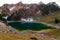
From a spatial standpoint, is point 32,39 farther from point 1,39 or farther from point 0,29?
point 0,29

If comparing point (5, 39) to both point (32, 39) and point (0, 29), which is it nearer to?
point (32, 39)

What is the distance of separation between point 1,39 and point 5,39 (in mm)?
1022

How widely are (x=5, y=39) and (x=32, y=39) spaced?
29.6ft

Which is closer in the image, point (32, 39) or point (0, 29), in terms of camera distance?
point (32, 39)

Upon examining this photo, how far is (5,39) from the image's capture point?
4078 centimetres

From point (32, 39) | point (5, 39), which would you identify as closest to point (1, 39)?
point (5, 39)

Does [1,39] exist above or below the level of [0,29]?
above

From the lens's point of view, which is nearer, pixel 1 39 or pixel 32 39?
pixel 1 39

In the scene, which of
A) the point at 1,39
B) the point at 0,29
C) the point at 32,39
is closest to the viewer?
the point at 1,39

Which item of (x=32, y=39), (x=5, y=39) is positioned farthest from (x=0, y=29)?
(x=5, y=39)

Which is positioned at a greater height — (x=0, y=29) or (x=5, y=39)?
(x=5, y=39)

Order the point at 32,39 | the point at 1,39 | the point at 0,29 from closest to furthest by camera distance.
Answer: the point at 1,39
the point at 32,39
the point at 0,29

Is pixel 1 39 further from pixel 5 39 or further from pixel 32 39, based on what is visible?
pixel 32 39

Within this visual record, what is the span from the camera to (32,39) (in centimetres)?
4747
